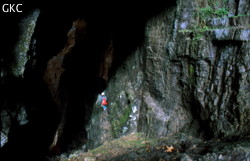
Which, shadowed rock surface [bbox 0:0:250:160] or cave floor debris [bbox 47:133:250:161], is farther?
shadowed rock surface [bbox 0:0:250:160]

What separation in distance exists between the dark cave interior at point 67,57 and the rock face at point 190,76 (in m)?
1.02

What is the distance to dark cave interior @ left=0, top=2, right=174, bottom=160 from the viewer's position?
5670 mm

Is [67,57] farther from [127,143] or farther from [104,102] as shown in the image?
[127,143]

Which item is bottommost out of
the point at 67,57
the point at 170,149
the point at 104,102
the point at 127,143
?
the point at 127,143

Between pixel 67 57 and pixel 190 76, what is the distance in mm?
11828

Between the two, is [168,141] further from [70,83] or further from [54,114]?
[70,83]

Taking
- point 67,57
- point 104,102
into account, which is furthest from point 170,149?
point 67,57

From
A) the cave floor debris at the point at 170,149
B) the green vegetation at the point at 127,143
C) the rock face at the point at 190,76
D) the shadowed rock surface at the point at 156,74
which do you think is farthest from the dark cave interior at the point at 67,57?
the green vegetation at the point at 127,143

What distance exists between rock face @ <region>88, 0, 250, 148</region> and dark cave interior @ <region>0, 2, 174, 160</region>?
1018 mm

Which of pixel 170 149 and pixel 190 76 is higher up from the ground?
pixel 190 76

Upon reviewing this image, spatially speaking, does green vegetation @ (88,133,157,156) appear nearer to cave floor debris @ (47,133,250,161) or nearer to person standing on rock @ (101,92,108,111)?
cave floor debris @ (47,133,250,161)

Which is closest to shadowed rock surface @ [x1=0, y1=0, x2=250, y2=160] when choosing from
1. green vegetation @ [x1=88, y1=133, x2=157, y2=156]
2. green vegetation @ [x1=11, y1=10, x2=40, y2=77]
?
green vegetation @ [x1=11, y1=10, x2=40, y2=77]

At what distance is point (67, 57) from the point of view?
1585cm

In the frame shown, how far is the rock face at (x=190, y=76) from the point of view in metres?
5.48
